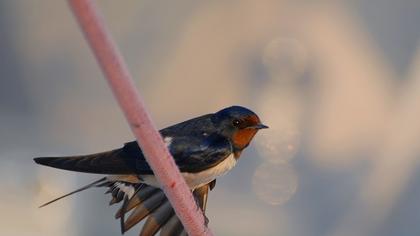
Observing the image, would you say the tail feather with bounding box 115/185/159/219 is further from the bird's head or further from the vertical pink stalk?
the vertical pink stalk

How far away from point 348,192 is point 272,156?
212mm

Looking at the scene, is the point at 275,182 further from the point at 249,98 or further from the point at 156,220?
the point at 156,220

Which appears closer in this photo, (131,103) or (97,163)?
(131,103)

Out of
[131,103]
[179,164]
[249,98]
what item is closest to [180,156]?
[179,164]

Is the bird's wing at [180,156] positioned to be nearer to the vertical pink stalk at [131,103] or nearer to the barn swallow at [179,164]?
the barn swallow at [179,164]

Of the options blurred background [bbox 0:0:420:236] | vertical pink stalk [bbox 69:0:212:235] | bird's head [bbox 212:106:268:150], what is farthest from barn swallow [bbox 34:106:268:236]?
blurred background [bbox 0:0:420:236]

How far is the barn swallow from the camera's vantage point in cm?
110

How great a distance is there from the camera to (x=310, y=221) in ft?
→ 6.31

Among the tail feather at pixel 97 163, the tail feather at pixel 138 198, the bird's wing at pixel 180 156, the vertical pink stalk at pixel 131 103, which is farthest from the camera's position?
the tail feather at pixel 138 198

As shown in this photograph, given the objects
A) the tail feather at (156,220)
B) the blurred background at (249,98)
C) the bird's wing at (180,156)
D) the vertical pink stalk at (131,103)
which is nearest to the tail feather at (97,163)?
the bird's wing at (180,156)

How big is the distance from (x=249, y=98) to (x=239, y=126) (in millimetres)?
761

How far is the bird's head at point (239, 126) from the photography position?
3.85 ft

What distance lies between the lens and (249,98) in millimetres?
1938

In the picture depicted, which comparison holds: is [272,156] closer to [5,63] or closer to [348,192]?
[348,192]
